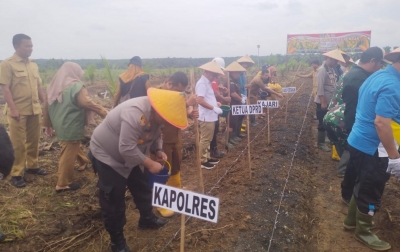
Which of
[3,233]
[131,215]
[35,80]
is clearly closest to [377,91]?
[131,215]

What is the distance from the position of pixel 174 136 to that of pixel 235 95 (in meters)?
2.82

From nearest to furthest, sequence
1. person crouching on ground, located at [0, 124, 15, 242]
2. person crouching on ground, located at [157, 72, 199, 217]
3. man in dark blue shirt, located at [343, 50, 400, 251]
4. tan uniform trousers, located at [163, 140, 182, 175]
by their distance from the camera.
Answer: person crouching on ground, located at [0, 124, 15, 242], man in dark blue shirt, located at [343, 50, 400, 251], person crouching on ground, located at [157, 72, 199, 217], tan uniform trousers, located at [163, 140, 182, 175]

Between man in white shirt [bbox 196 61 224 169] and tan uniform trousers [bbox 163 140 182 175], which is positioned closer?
tan uniform trousers [bbox 163 140 182 175]

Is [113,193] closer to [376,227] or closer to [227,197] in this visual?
[227,197]

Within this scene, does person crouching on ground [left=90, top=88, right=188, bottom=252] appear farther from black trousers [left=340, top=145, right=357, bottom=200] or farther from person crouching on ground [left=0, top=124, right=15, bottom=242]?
black trousers [left=340, top=145, right=357, bottom=200]

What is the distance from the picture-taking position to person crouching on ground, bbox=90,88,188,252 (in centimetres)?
217

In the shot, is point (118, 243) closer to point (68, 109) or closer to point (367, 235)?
point (68, 109)

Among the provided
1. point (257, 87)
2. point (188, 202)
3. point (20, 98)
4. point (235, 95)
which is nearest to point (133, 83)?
point (20, 98)

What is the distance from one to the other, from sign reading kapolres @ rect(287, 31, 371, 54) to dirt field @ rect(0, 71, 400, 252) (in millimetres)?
29811

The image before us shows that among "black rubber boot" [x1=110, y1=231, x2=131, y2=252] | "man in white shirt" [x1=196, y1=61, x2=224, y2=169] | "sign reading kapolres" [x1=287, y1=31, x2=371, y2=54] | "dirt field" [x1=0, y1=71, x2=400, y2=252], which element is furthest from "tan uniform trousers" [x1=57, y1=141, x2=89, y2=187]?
"sign reading kapolres" [x1=287, y1=31, x2=371, y2=54]

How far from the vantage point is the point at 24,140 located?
158 inches

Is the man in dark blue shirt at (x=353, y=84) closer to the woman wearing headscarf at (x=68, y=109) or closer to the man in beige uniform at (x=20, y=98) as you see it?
the woman wearing headscarf at (x=68, y=109)

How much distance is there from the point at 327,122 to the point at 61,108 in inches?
138

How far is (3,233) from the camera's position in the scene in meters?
2.89
